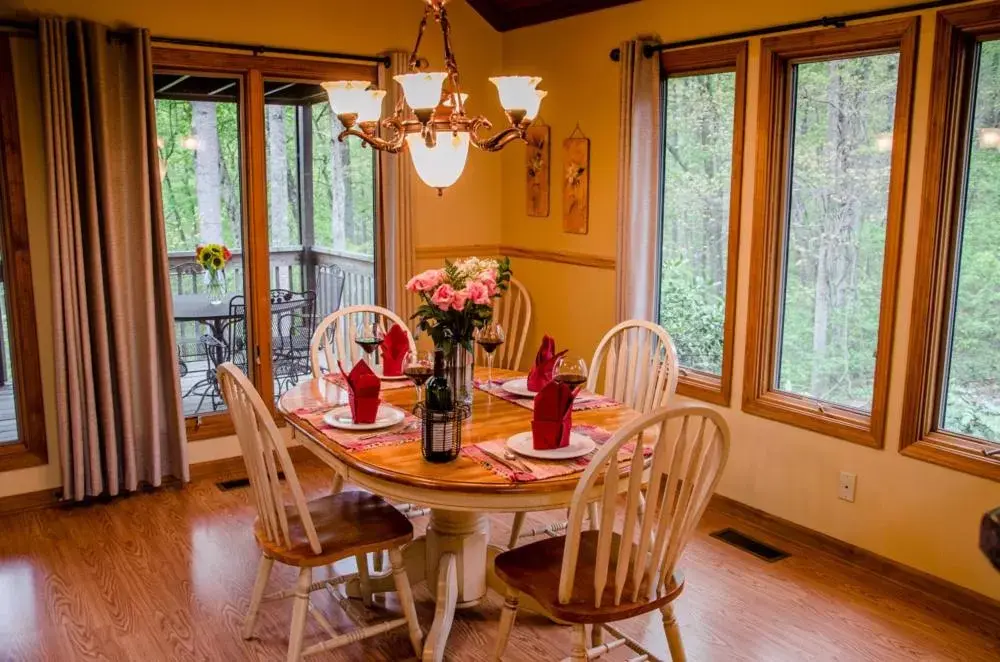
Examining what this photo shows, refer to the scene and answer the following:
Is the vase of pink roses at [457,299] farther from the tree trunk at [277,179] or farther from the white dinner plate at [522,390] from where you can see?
the tree trunk at [277,179]

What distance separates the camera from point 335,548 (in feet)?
8.66

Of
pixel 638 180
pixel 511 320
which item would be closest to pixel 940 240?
pixel 638 180

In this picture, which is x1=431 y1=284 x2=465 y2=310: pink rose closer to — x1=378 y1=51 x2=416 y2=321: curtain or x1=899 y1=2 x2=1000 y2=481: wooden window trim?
x1=899 y1=2 x2=1000 y2=481: wooden window trim

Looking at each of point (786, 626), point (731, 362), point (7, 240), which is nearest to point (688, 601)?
point (786, 626)

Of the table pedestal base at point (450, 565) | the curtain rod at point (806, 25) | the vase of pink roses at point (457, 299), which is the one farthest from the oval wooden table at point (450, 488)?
the curtain rod at point (806, 25)

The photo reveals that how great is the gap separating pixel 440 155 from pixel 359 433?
0.89 metres

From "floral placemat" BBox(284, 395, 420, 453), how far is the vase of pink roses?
263 mm

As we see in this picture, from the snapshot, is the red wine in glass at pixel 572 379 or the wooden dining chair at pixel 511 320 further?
the wooden dining chair at pixel 511 320

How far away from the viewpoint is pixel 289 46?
4.43 meters

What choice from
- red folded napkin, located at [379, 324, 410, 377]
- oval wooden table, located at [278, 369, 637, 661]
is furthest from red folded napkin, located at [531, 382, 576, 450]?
red folded napkin, located at [379, 324, 410, 377]

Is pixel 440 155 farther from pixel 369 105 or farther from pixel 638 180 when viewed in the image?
pixel 638 180

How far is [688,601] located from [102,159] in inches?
120

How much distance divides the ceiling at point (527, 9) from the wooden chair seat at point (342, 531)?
2.78 metres

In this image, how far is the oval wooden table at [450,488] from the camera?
237cm
